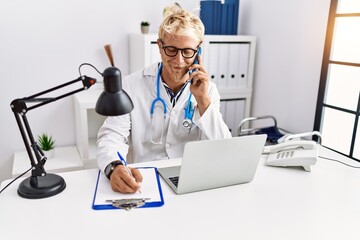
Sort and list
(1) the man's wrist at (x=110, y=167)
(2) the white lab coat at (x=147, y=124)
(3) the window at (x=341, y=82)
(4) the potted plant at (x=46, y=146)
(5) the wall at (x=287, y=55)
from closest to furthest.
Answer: (1) the man's wrist at (x=110, y=167) < (2) the white lab coat at (x=147, y=124) < (3) the window at (x=341, y=82) < (5) the wall at (x=287, y=55) < (4) the potted plant at (x=46, y=146)

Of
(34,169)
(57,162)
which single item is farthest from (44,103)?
(57,162)

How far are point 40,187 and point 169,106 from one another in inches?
26.3

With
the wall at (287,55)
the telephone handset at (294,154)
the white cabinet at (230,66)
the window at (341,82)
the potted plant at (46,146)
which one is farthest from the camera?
the white cabinet at (230,66)

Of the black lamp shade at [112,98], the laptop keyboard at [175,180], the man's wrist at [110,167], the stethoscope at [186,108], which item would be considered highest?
the black lamp shade at [112,98]

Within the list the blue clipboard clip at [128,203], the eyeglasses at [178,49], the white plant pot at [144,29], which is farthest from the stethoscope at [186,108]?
the white plant pot at [144,29]

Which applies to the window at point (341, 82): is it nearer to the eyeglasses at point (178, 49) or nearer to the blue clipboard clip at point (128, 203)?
the eyeglasses at point (178, 49)

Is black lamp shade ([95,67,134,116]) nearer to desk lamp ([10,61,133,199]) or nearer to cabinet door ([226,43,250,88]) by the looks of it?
desk lamp ([10,61,133,199])

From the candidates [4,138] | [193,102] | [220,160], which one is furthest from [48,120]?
[220,160]

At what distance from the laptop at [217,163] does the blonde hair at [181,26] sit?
520 mm

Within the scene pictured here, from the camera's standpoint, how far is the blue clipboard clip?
1001mm

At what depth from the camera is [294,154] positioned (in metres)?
1.36

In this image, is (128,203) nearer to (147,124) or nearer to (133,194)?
(133,194)

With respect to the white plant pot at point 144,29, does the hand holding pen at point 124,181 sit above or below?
below

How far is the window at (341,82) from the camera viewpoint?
180 centimetres
